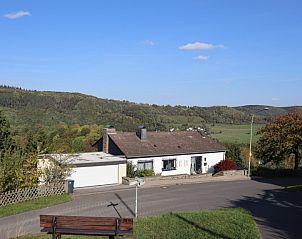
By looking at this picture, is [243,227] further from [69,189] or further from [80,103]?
[80,103]

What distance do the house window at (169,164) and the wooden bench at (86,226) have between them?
27128 millimetres

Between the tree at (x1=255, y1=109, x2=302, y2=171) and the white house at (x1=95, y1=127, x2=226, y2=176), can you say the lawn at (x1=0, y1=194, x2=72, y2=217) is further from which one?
the tree at (x1=255, y1=109, x2=302, y2=171)

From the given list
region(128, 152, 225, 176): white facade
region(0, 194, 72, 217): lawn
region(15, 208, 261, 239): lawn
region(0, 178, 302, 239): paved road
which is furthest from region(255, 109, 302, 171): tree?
region(0, 194, 72, 217): lawn

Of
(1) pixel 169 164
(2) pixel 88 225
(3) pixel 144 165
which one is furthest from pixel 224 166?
(2) pixel 88 225

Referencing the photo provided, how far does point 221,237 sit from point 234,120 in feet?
280

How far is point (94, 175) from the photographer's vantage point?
1299 inches

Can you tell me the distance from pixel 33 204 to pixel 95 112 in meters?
62.9

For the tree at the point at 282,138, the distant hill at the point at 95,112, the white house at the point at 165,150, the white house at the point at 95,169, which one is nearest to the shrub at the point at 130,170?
the white house at the point at 165,150

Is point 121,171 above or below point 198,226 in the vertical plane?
above

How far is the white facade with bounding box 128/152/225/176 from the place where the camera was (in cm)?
3862

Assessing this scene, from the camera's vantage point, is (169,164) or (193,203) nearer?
(193,203)

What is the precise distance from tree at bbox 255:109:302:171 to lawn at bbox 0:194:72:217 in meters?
22.0

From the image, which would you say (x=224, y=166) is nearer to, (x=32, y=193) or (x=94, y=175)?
(x=94, y=175)

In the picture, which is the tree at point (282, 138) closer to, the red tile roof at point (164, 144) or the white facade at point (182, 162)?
the white facade at point (182, 162)
